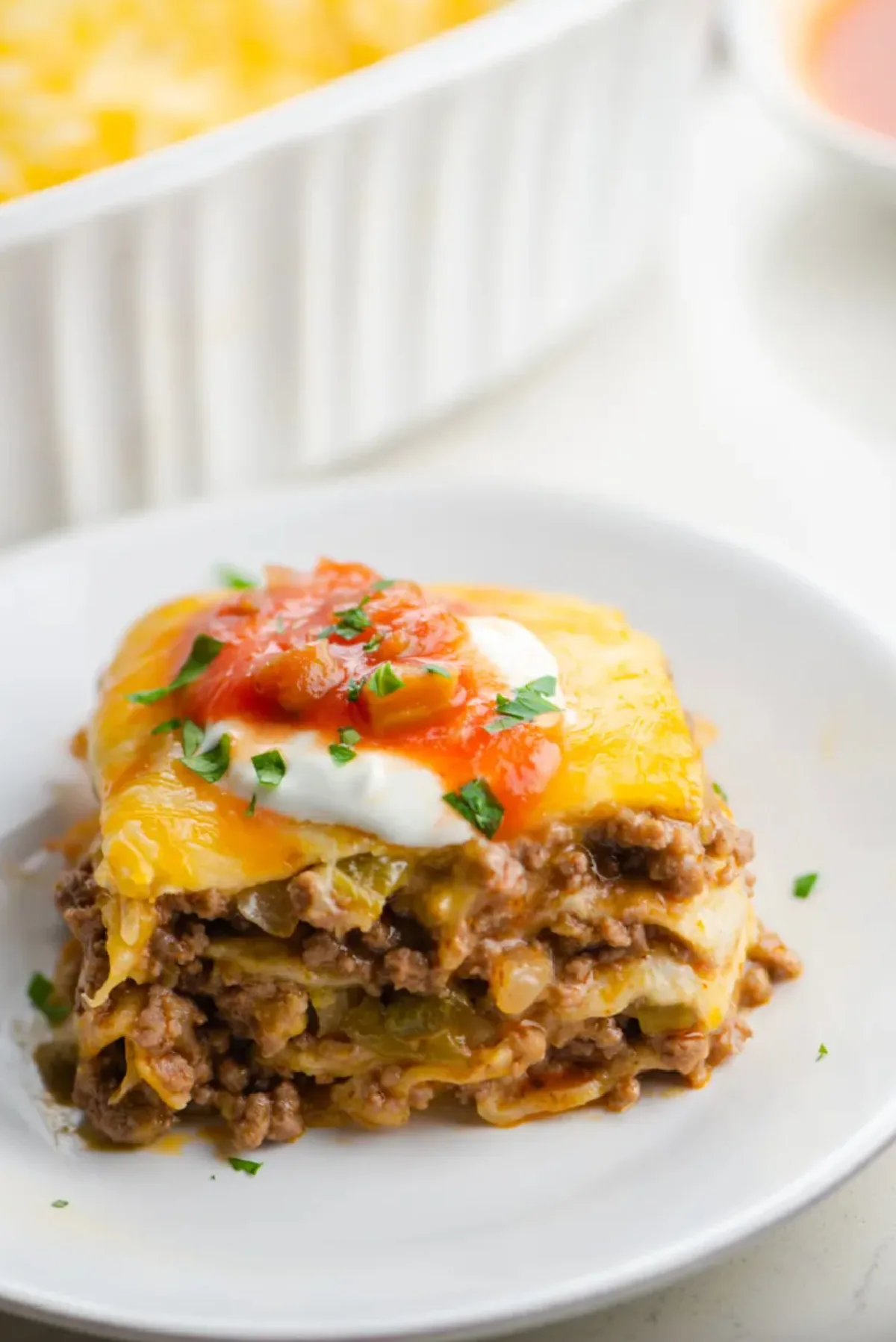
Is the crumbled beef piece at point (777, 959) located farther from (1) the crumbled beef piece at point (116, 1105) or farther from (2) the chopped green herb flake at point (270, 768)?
(1) the crumbled beef piece at point (116, 1105)

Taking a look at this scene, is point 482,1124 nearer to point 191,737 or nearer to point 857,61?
point 191,737

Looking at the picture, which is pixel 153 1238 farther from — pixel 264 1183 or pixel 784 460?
pixel 784 460

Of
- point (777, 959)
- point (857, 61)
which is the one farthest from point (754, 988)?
point (857, 61)

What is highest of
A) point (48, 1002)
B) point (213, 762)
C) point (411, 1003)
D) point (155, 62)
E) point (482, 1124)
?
point (155, 62)

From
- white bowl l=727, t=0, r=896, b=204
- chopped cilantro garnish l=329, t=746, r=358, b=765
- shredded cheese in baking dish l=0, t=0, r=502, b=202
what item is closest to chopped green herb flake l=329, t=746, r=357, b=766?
chopped cilantro garnish l=329, t=746, r=358, b=765

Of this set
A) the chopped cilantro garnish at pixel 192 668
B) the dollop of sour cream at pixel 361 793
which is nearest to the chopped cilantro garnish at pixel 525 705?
the dollop of sour cream at pixel 361 793

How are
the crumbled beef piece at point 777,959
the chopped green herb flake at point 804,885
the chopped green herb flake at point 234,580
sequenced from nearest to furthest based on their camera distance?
the crumbled beef piece at point 777,959 → the chopped green herb flake at point 804,885 → the chopped green herb flake at point 234,580

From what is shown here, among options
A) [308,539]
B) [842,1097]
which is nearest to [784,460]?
[308,539]

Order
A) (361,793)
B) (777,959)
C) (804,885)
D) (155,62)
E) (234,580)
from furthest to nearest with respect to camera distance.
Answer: (155,62)
(234,580)
(804,885)
(777,959)
(361,793)
